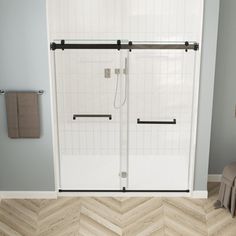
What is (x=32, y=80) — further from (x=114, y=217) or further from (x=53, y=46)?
(x=114, y=217)

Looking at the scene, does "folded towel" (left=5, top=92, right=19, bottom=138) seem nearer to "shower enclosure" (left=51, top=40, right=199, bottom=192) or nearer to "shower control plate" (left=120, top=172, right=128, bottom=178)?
"shower enclosure" (left=51, top=40, right=199, bottom=192)

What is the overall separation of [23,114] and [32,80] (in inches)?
12.5

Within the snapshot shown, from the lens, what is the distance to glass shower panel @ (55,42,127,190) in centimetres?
382

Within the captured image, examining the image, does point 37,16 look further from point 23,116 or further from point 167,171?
point 167,171

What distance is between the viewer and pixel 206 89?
12.5ft

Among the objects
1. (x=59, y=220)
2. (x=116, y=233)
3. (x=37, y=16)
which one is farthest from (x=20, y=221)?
(x=37, y=16)

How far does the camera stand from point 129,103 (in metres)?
3.91

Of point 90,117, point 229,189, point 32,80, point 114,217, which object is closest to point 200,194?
point 229,189

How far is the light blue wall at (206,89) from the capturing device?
3.62 meters

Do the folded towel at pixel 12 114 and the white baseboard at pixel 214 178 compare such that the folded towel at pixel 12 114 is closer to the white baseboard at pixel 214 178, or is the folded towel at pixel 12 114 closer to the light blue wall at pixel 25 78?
the light blue wall at pixel 25 78

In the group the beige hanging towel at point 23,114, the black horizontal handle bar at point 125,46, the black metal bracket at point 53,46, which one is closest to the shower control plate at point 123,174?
the beige hanging towel at point 23,114

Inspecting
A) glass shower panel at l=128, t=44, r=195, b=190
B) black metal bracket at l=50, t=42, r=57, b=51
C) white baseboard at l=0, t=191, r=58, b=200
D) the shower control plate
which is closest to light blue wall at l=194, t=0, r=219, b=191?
glass shower panel at l=128, t=44, r=195, b=190

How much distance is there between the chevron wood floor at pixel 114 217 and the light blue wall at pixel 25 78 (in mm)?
254

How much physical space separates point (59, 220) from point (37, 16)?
70.3 inches
